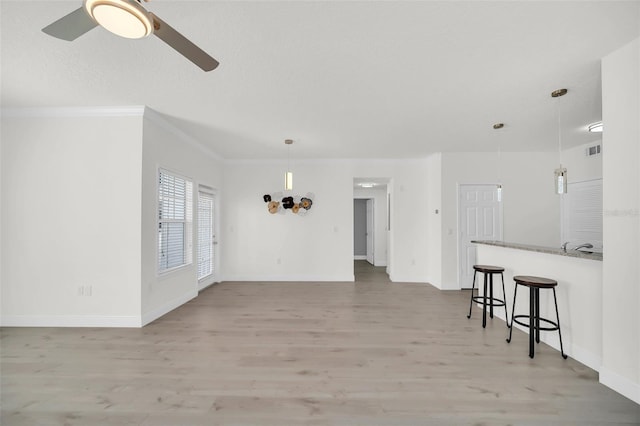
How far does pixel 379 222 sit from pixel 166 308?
6189 mm

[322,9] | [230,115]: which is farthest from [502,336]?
[230,115]

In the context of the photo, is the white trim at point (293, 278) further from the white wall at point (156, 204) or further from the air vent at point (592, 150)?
the air vent at point (592, 150)

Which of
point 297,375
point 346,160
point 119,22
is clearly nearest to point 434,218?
point 346,160

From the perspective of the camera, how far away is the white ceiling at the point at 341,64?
1756 mm

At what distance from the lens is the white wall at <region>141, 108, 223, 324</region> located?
135 inches

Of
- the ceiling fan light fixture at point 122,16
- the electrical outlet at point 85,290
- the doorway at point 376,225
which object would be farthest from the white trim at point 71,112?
the doorway at point 376,225

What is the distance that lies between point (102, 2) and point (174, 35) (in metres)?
0.33

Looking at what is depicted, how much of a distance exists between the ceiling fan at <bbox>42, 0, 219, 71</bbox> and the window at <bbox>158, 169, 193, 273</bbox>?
8.12 ft

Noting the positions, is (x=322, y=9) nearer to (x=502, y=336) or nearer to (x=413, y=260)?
(x=502, y=336)

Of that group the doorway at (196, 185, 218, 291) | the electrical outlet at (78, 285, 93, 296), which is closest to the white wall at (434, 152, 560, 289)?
the doorway at (196, 185, 218, 291)

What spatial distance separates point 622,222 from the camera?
6.81ft

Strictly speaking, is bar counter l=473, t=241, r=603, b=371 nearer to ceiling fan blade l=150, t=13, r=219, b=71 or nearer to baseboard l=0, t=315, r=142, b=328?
ceiling fan blade l=150, t=13, r=219, b=71

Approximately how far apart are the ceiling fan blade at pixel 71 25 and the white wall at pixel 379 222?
24.5 ft

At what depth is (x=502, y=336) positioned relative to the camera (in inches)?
123
